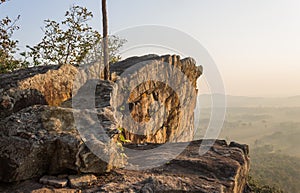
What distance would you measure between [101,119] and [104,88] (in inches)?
129

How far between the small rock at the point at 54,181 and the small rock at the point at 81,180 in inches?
7.2

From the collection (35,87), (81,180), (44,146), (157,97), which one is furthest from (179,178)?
(157,97)

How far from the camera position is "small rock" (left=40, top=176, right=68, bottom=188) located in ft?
23.0

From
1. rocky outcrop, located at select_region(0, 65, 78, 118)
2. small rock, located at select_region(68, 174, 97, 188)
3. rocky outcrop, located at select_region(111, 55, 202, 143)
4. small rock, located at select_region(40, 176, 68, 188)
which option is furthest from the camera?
rocky outcrop, located at select_region(111, 55, 202, 143)

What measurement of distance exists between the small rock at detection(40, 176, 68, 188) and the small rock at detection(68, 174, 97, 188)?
0.18 metres

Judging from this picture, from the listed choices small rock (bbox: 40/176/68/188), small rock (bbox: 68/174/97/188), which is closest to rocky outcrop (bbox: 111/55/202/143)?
small rock (bbox: 68/174/97/188)

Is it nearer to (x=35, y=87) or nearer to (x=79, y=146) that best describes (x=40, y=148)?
(x=79, y=146)

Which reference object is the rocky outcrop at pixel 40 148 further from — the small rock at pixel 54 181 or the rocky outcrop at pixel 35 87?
the rocky outcrop at pixel 35 87

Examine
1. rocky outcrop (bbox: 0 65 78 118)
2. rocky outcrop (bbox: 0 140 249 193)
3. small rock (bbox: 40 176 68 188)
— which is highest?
rocky outcrop (bbox: 0 65 78 118)

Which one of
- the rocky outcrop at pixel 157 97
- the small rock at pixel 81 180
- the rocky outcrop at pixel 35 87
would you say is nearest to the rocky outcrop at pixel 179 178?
the small rock at pixel 81 180

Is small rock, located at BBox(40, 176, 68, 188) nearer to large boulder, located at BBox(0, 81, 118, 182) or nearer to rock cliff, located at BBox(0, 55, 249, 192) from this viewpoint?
rock cliff, located at BBox(0, 55, 249, 192)

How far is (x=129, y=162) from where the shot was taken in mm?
9641

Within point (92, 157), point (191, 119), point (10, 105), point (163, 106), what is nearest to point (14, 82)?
point (10, 105)

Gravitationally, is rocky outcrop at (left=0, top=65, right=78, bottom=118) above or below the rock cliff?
above
